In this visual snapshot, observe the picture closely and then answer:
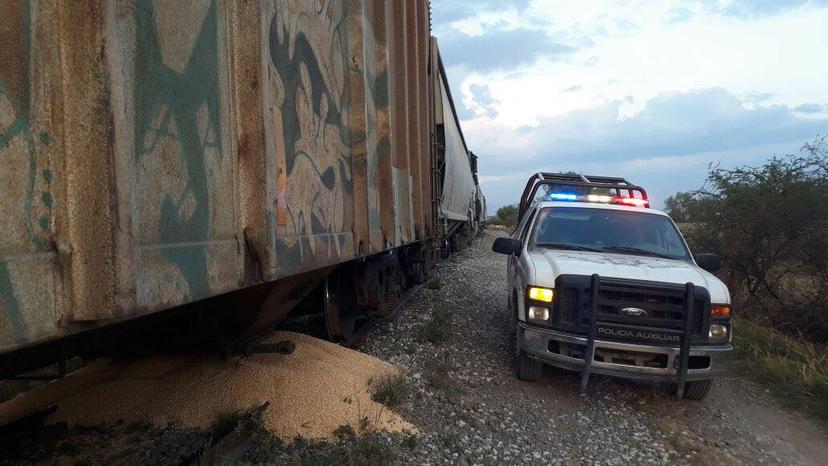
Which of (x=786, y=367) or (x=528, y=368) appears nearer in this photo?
(x=528, y=368)

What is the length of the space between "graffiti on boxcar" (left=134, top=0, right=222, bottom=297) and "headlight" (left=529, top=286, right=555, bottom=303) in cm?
377

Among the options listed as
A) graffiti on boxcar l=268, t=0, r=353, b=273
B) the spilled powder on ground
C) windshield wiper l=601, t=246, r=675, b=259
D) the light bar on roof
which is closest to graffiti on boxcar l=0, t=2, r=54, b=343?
graffiti on boxcar l=268, t=0, r=353, b=273

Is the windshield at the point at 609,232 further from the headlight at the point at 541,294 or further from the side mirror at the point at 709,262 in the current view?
the headlight at the point at 541,294

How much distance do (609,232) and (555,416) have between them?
256cm

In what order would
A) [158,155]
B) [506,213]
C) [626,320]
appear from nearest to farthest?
[158,155] < [626,320] < [506,213]

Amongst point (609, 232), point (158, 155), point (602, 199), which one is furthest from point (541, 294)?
point (158, 155)

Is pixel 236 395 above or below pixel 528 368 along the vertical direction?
above

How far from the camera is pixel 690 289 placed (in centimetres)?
520

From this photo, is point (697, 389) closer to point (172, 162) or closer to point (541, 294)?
point (541, 294)

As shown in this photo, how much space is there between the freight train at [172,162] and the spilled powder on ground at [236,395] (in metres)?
0.48

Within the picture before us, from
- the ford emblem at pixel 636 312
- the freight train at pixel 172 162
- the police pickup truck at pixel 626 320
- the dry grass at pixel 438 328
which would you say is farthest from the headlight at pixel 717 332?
the freight train at pixel 172 162

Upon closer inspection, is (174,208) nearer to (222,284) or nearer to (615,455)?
(222,284)

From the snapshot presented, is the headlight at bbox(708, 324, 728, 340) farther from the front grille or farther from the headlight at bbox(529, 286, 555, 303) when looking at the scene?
the headlight at bbox(529, 286, 555, 303)

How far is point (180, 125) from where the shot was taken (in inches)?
87.0
